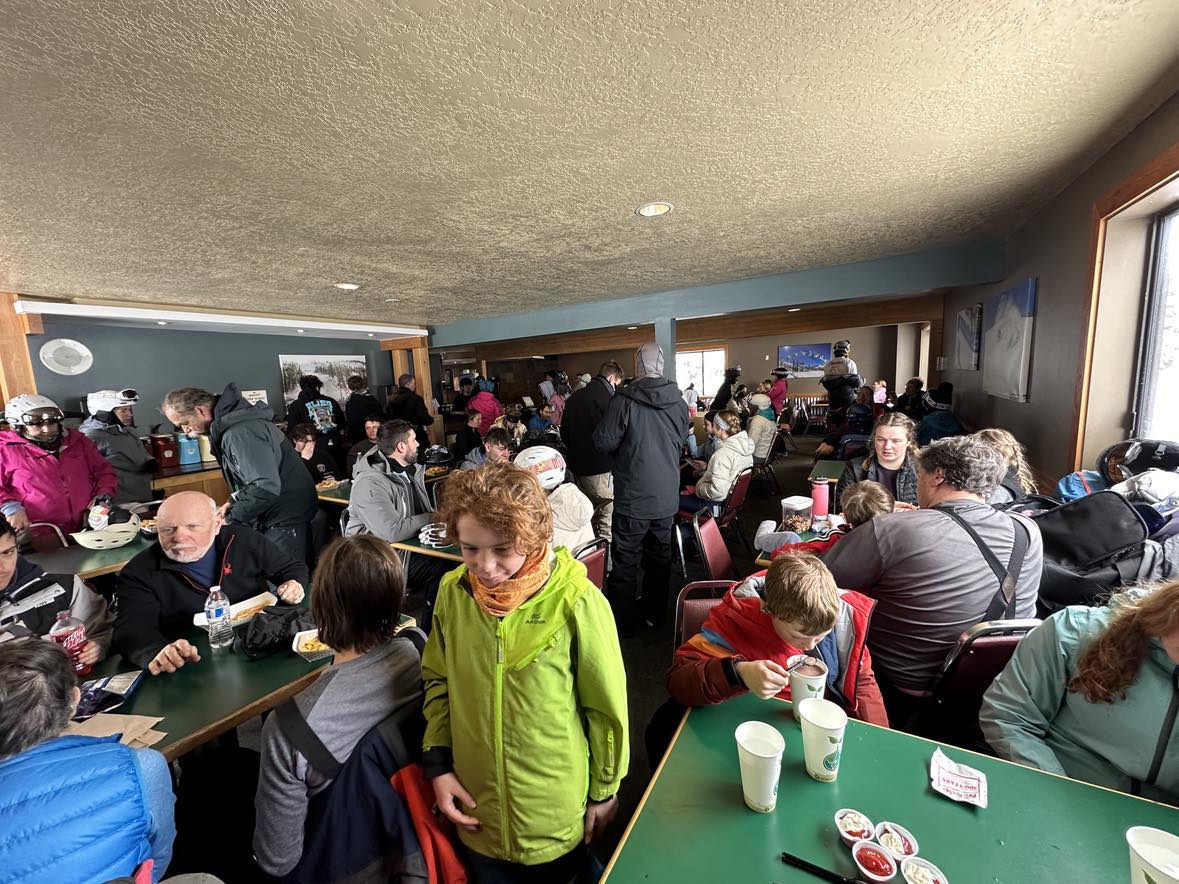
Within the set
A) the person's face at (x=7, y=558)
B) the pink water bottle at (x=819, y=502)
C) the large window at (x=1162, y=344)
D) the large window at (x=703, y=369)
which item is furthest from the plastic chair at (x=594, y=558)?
the large window at (x=703, y=369)

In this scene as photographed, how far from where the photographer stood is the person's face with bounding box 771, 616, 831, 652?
1068 millimetres

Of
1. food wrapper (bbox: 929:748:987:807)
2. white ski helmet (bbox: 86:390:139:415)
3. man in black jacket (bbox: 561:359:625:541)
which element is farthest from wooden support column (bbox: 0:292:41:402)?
food wrapper (bbox: 929:748:987:807)

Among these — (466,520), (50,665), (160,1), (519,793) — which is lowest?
(519,793)

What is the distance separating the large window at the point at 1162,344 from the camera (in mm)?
1907

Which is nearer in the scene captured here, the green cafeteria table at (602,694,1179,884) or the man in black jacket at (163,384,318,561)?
the green cafeteria table at (602,694,1179,884)

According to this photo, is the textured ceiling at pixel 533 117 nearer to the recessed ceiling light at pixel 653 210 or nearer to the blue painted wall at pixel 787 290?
the recessed ceiling light at pixel 653 210

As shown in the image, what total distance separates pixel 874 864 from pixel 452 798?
2.64 feet

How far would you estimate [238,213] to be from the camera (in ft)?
7.44

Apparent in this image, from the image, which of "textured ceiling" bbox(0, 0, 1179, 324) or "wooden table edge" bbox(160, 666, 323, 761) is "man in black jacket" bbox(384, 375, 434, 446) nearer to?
"textured ceiling" bbox(0, 0, 1179, 324)

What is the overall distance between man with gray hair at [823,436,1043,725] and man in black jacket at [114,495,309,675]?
212cm

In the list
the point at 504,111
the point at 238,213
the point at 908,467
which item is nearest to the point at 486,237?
the point at 238,213

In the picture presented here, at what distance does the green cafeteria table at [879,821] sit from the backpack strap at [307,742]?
59 centimetres

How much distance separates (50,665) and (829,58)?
7.55ft

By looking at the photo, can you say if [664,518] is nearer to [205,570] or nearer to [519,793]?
[519,793]
